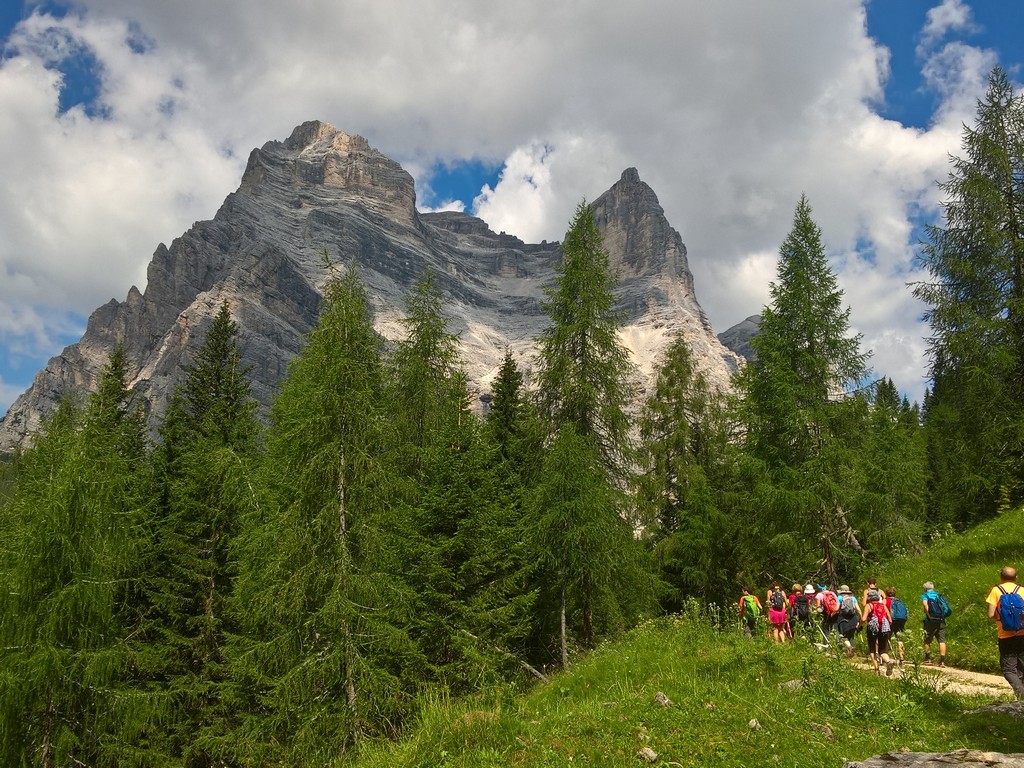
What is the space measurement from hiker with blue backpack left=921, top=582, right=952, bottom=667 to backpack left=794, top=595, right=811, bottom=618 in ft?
12.7

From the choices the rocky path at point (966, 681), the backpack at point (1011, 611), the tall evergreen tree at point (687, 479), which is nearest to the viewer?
the backpack at point (1011, 611)

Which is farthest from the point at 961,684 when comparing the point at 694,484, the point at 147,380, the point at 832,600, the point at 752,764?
the point at 147,380

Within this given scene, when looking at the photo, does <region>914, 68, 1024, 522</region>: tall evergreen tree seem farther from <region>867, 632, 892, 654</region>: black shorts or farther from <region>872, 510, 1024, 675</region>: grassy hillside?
<region>867, 632, 892, 654</region>: black shorts

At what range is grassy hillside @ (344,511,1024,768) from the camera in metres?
6.02

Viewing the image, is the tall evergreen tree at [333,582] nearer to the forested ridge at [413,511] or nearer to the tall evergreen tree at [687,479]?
the forested ridge at [413,511]

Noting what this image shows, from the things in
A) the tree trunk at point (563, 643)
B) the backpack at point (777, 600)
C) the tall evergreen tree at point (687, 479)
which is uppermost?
the tall evergreen tree at point (687, 479)

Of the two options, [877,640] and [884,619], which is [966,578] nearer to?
[877,640]

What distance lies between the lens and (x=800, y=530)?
1872cm

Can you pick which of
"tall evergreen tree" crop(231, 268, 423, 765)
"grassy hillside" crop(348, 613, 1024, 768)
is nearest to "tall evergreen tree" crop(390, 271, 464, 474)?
"tall evergreen tree" crop(231, 268, 423, 765)

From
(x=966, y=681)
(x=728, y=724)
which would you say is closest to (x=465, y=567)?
(x=728, y=724)

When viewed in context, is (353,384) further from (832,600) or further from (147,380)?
(147,380)

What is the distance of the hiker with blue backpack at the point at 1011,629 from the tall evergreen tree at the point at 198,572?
1699 cm

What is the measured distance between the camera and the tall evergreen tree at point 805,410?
60.1ft

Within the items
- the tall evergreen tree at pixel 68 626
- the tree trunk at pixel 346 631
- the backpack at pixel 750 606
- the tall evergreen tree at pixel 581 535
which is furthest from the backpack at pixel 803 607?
the tall evergreen tree at pixel 68 626
